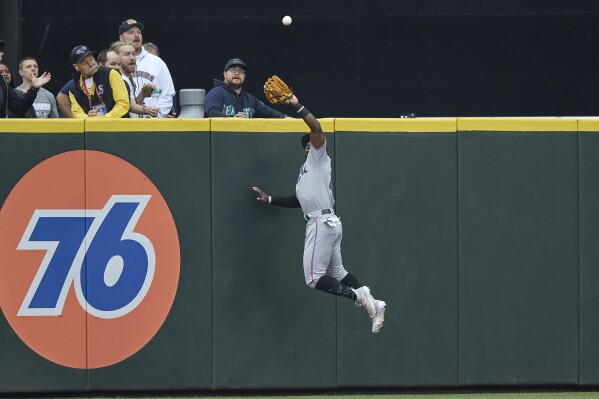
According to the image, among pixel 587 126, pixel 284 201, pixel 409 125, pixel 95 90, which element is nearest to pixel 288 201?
pixel 284 201

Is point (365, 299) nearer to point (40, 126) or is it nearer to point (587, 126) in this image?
point (587, 126)

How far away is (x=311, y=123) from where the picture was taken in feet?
30.0

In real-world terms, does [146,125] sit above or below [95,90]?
below

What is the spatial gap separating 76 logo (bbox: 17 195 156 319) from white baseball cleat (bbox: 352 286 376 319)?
5.44 ft

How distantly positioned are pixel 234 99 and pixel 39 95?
173 cm

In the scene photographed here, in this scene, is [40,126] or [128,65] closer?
[40,126]

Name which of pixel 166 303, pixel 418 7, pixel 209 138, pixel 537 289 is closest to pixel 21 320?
pixel 166 303

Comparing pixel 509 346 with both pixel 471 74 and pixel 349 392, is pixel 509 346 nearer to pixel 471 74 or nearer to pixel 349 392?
pixel 349 392

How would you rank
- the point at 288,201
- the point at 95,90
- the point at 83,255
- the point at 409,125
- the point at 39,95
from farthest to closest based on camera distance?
the point at 39,95 < the point at 95,90 < the point at 409,125 < the point at 83,255 < the point at 288,201

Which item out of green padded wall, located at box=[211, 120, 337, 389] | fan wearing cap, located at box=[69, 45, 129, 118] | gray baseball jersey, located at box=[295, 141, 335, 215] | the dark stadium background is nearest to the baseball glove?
gray baseball jersey, located at box=[295, 141, 335, 215]

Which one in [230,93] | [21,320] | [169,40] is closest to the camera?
[21,320]

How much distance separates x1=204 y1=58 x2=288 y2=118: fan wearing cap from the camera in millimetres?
10516

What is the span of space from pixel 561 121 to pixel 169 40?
426 centimetres

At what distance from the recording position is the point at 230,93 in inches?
419
